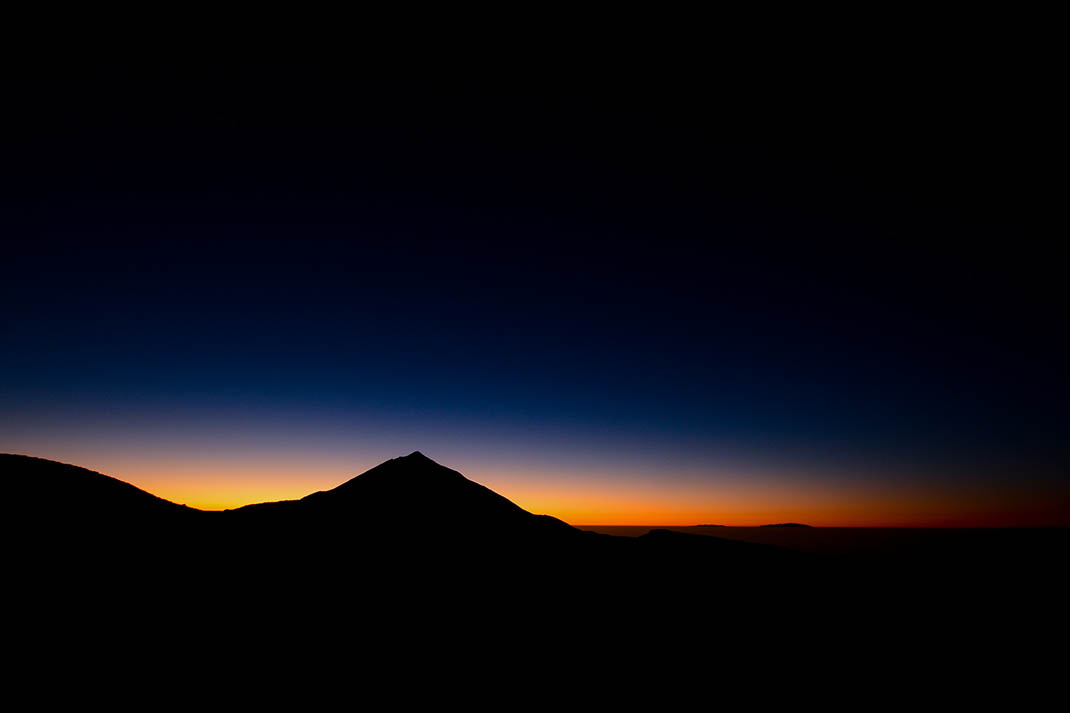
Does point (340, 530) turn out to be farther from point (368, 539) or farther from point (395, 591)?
point (395, 591)

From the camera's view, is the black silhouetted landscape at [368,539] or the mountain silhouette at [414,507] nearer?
the black silhouetted landscape at [368,539]

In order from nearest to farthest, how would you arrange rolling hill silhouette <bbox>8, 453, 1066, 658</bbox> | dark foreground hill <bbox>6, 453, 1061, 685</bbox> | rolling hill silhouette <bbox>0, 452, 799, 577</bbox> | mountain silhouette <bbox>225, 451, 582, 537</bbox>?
dark foreground hill <bbox>6, 453, 1061, 685</bbox> < rolling hill silhouette <bbox>8, 453, 1066, 658</bbox> < rolling hill silhouette <bbox>0, 452, 799, 577</bbox> < mountain silhouette <bbox>225, 451, 582, 537</bbox>

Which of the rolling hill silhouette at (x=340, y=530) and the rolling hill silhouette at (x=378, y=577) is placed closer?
the rolling hill silhouette at (x=378, y=577)

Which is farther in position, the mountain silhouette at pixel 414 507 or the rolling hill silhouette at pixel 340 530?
the mountain silhouette at pixel 414 507

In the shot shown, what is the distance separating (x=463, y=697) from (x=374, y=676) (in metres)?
2.20

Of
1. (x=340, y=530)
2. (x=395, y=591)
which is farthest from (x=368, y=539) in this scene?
(x=395, y=591)

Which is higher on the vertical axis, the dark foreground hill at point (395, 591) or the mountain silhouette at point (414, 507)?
the mountain silhouette at point (414, 507)

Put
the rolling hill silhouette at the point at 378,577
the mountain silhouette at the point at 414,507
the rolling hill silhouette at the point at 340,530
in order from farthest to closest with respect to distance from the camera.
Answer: the mountain silhouette at the point at 414,507 → the rolling hill silhouette at the point at 340,530 → the rolling hill silhouette at the point at 378,577

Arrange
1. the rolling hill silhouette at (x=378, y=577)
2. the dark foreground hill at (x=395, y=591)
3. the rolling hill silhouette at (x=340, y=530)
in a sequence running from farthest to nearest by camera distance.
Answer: the rolling hill silhouette at (x=340, y=530) < the rolling hill silhouette at (x=378, y=577) < the dark foreground hill at (x=395, y=591)

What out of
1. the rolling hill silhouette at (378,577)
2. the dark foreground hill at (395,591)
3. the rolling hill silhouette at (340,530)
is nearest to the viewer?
the dark foreground hill at (395,591)

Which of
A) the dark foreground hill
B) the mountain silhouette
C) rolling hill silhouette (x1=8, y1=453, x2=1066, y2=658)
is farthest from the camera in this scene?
the mountain silhouette

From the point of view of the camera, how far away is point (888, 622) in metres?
22.0

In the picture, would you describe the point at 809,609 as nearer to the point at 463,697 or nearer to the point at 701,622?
the point at 701,622

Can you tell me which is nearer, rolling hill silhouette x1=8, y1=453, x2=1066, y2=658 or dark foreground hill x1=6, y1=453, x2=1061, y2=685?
dark foreground hill x1=6, y1=453, x2=1061, y2=685
